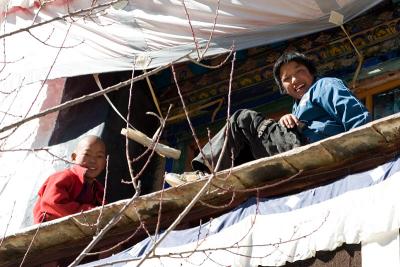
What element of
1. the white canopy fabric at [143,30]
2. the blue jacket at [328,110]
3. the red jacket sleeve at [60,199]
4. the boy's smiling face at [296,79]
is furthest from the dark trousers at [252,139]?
the white canopy fabric at [143,30]

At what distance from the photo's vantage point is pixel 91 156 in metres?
7.83

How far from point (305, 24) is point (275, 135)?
131 cm

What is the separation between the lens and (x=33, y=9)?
8.81m

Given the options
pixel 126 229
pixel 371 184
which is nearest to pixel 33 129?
pixel 126 229

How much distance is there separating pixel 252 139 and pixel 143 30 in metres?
1.69

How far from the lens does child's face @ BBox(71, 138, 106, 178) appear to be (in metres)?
7.75

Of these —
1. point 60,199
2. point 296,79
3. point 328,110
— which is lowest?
point 60,199

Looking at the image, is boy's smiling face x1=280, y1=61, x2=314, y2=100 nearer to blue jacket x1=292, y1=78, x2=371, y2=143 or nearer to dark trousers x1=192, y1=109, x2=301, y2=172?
blue jacket x1=292, y1=78, x2=371, y2=143

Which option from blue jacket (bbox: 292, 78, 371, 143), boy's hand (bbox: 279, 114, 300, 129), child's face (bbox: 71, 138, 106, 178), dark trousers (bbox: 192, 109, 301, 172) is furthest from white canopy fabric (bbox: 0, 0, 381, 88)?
boy's hand (bbox: 279, 114, 300, 129)

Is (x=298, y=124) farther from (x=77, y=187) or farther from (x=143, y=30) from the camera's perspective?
(x=143, y=30)

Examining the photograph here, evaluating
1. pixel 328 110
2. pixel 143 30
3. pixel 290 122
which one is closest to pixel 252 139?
pixel 290 122

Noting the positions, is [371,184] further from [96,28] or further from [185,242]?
[96,28]

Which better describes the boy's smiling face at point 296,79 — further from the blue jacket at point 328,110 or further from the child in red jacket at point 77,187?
the child in red jacket at point 77,187

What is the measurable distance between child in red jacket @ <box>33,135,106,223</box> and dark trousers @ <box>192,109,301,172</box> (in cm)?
90
